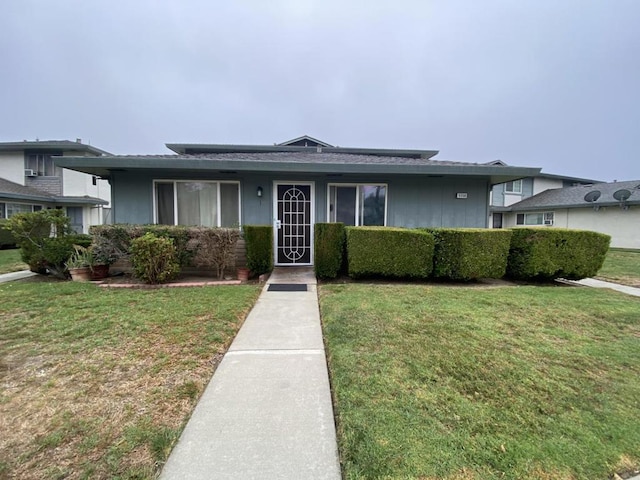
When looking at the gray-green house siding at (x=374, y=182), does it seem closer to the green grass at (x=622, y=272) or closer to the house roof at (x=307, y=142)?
the green grass at (x=622, y=272)

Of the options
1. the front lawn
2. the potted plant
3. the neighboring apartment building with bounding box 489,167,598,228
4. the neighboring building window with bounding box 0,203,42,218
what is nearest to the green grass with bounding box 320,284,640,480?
the front lawn

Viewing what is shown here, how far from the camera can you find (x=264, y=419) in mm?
1955

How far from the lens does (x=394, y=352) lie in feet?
9.40

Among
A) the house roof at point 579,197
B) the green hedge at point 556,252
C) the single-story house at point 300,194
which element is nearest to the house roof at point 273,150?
the single-story house at point 300,194

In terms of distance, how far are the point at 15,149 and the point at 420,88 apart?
82.7ft

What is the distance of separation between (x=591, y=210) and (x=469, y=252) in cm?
1750

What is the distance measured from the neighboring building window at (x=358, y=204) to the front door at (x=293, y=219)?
0.65 m

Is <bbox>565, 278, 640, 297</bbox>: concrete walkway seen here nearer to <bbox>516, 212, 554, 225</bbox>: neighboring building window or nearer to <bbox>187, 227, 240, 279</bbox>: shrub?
<bbox>187, 227, 240, 279</bbox>: shrub

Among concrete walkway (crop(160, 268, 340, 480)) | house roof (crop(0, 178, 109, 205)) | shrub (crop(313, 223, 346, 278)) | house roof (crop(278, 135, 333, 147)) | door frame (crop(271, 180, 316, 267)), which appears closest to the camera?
concrete walkway (crop(160, 268, 340, 480))

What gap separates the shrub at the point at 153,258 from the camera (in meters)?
5.67

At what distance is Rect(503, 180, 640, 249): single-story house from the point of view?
15523 mm

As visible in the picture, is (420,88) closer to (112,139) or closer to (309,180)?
(309,180)

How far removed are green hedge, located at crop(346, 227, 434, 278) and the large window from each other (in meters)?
3.31

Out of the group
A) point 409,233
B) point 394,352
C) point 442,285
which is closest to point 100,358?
point 394,352
